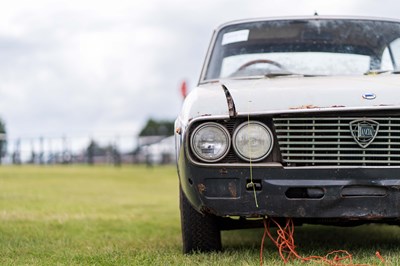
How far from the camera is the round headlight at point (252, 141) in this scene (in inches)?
159

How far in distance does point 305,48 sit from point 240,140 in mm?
1725

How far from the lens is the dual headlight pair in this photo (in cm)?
405

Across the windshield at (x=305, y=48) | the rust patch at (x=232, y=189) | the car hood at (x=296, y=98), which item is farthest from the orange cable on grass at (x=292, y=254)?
the windshield at (x=305, y=48)

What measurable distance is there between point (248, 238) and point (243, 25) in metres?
1.76

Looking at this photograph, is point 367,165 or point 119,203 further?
point 119,203

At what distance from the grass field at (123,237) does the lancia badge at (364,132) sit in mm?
688

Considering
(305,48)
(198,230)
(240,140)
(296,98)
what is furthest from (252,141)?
(305,48)

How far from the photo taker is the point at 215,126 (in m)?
4.05

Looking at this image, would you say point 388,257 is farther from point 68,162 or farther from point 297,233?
point 68,162

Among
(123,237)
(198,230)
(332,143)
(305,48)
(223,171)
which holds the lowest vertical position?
(123,237)

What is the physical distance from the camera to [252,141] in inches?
160

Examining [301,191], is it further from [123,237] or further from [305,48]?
[123,237]

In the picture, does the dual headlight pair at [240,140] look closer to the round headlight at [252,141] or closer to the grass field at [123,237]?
the round headlight at [252,141]

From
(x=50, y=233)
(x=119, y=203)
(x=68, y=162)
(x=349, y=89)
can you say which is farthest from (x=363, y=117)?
(x=68, y=162)
